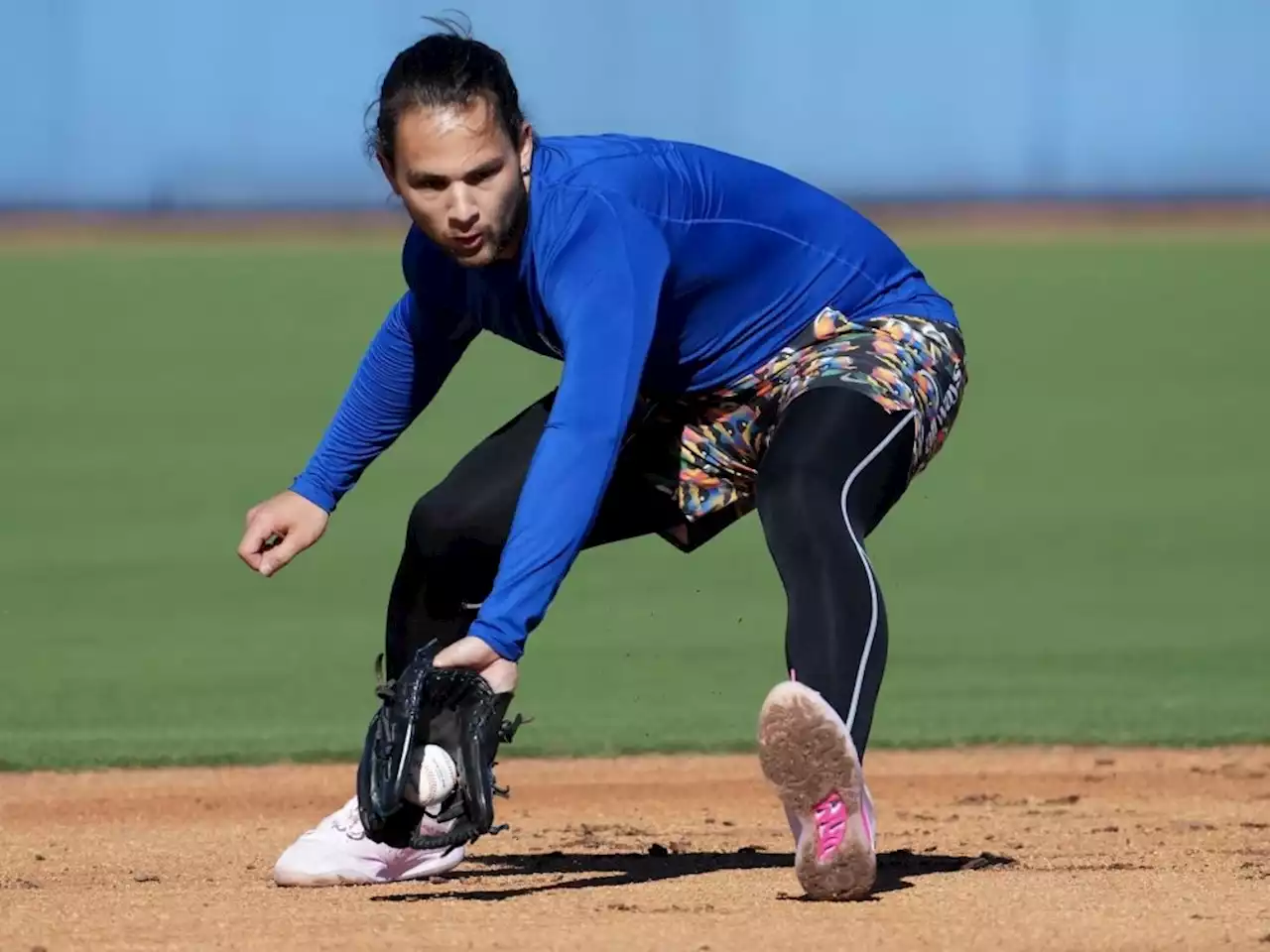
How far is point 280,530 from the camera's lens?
4.61 metres

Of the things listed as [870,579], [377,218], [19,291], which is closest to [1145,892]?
[870,579]

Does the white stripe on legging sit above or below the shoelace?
above

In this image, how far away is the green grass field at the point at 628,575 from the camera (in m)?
7.31

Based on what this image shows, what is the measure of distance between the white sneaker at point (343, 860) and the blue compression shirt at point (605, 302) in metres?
0.68

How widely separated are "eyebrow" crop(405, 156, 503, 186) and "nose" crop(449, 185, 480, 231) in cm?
3

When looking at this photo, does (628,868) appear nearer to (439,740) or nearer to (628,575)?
(439,740)

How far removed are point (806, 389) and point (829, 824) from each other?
83cm

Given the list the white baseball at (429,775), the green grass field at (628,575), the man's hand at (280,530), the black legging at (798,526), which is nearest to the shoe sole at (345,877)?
the black legging at (798,526)

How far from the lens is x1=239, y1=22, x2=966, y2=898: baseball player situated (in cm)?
379

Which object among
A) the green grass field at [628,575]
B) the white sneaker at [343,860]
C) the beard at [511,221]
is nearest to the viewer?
the beard at [511,221]

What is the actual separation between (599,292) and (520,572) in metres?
0.50

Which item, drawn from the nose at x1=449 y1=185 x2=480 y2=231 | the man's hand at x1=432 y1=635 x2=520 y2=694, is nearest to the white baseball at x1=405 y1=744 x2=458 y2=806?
the man's hand at x1=432 y1=635 x2=520 y2=694

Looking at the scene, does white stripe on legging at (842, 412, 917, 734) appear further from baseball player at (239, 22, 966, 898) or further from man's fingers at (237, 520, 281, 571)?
man's fingers at (237, 520, 281, 571)

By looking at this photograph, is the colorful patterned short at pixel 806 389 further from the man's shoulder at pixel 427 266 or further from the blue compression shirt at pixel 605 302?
the man's shoulder at pixel 427 266
